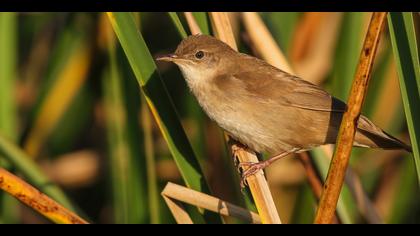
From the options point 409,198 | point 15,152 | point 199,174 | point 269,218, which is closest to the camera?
point 269,218

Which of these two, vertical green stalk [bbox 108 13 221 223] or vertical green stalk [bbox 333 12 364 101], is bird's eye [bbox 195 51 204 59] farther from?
vertical green stalk [bbox 333 12 364 101]

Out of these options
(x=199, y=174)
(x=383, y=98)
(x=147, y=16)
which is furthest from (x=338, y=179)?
(x=147, y=16)

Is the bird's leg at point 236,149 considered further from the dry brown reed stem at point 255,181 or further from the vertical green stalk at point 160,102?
the vertical green stalk at point 160,102

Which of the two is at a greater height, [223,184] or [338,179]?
[223,184]

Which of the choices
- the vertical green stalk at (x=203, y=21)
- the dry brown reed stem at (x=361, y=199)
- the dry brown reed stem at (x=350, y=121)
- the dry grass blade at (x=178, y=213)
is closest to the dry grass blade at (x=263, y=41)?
the vertical green stalk at (x=203, y=21)

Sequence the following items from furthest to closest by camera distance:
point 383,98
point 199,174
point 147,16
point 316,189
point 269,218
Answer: point 147,16 → point 383,98 → point 316,189 → point 199,174 → point 269,218

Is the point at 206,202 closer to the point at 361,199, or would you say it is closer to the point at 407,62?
the point at 407,62

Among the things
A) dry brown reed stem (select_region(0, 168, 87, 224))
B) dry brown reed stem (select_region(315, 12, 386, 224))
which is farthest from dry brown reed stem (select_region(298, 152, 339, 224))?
dry brown reed stem (select_region(0, 168, 87, 224))

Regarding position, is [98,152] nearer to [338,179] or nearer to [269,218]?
[269,218]
